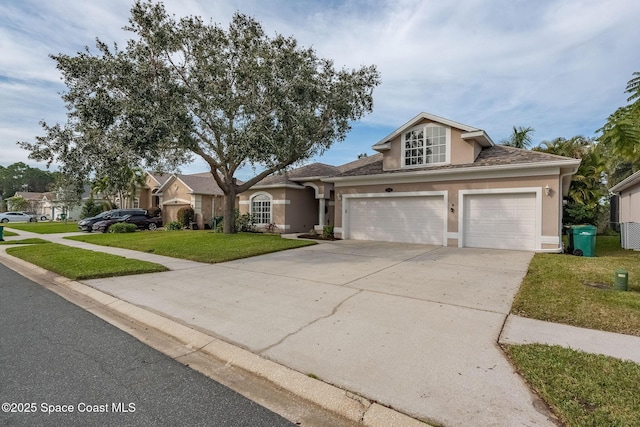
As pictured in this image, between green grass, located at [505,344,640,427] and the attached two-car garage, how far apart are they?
9.28 m

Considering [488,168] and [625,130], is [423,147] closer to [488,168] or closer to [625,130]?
[488,168]

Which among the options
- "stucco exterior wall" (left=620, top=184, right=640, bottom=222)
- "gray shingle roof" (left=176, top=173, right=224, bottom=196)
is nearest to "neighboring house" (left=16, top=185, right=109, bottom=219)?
"gray shingle roof" (left=176, top=173, right=224, bottom=196)

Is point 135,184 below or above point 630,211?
above

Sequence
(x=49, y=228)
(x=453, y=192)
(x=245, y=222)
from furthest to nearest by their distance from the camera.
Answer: (x=49, y=228) < (x=245, y=222) < (x=453, y=192)

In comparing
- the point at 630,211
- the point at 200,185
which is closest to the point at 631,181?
the point at 630,211

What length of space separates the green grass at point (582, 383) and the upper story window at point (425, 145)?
11.3 meters

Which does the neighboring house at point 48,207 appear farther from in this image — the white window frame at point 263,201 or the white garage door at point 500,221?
the white garage door at point 500,221

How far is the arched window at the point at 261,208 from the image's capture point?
19938mm

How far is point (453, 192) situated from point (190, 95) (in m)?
11.2

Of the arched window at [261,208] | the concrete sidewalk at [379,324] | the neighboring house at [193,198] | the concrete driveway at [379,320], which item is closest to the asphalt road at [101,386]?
the concrete sidewalk at [379,324]

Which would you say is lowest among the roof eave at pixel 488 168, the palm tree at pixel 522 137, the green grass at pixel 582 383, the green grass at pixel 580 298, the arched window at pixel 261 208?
the green grass at pixel 582 383

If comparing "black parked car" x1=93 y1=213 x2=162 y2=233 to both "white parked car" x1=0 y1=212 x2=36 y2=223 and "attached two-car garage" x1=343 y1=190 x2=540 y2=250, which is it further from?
"white parked car" x1=0 y1=212 x2=36 y2=223

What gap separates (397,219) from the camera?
14.4m

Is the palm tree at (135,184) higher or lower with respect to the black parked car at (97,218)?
higher
